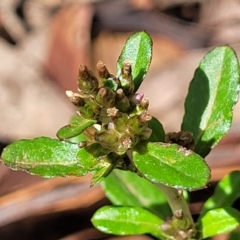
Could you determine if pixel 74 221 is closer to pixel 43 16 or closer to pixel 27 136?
pixel 27 136

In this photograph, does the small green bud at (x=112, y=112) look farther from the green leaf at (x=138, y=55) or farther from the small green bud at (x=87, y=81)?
the green leaf at (x=138, y=55)

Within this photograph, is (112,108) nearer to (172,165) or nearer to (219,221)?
(172,165)

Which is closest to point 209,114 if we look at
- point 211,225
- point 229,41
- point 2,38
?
point 211,225

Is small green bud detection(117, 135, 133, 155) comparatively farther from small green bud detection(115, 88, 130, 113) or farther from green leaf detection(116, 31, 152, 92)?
green leaf detection(116, 31, 152, 92)

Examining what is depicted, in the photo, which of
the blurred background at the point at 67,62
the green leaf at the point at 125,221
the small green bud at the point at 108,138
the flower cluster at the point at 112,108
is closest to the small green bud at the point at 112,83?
the flower cluster at the point at 112,108

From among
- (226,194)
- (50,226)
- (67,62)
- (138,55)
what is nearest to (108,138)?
(138,55)

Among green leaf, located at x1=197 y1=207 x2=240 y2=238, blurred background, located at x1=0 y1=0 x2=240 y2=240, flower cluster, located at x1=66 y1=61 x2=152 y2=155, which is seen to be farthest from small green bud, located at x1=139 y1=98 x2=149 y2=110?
blurred background, located at x1=0 y1=0 x2=240 y2=240
